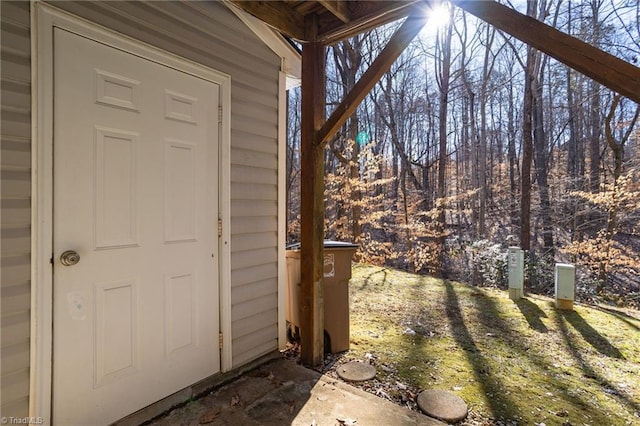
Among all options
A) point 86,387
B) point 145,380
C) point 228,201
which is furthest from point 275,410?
point 228,201

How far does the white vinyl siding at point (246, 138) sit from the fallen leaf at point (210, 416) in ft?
1.43

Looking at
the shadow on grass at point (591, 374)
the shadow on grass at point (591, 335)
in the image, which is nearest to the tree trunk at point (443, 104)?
the shadow on grass at point (591, 335)

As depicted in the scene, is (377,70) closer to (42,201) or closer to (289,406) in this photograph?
(42,201)

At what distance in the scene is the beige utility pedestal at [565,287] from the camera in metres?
3.92

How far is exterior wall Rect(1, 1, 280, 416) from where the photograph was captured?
1454mm

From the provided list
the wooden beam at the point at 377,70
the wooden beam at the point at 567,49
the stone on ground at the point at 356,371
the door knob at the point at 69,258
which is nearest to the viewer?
the wooden beam at the point at 567,49

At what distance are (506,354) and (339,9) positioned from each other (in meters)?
3.19

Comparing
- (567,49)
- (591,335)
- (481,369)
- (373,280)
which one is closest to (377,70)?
(567,49)

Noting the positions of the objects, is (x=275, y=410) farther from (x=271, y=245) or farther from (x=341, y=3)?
(x=341, y=3)

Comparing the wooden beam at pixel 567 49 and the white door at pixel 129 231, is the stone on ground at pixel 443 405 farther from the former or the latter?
the wooden beam at pixel 567 49

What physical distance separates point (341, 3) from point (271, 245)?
1946 millimetres

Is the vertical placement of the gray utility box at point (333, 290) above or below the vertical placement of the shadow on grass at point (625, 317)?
above

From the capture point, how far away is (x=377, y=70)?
2316 mm

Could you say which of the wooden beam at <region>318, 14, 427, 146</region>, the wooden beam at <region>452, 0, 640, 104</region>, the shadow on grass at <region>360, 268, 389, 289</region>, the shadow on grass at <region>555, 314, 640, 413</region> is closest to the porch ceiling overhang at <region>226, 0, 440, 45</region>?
the wooden beam at <region>318, 14, 427, 146</region>
